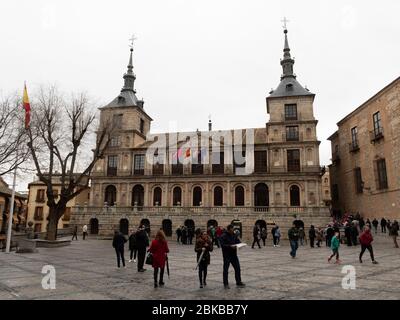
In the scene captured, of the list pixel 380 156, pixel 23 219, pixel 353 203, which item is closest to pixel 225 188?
pixel 353 203

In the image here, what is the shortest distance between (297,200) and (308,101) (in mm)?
12932

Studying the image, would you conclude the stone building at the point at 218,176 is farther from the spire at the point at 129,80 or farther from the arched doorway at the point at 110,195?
the spire at the point at 129,80

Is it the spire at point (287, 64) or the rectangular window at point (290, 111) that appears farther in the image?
the spire at point (287, 64)

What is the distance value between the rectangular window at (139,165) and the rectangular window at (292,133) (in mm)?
19854

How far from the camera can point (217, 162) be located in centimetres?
4072

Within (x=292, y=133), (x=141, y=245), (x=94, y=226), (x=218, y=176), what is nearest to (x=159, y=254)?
(x=141, y=245)

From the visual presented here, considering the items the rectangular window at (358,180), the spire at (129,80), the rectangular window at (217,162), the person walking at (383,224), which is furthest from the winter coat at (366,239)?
the spire at (129,80)

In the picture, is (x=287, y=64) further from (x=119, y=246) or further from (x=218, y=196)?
(x=119, y=246)

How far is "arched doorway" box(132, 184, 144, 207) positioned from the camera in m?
41.7

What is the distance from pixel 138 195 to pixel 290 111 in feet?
76.3

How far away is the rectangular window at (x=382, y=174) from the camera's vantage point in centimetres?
2903

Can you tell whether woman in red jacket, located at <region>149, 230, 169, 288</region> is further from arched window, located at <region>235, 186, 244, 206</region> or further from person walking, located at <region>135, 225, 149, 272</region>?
arched window, located at <region>235, 186, 244, 206</region>

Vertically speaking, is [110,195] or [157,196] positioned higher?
[110,195]

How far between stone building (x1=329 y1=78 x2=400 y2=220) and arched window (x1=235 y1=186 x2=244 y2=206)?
12691mm
